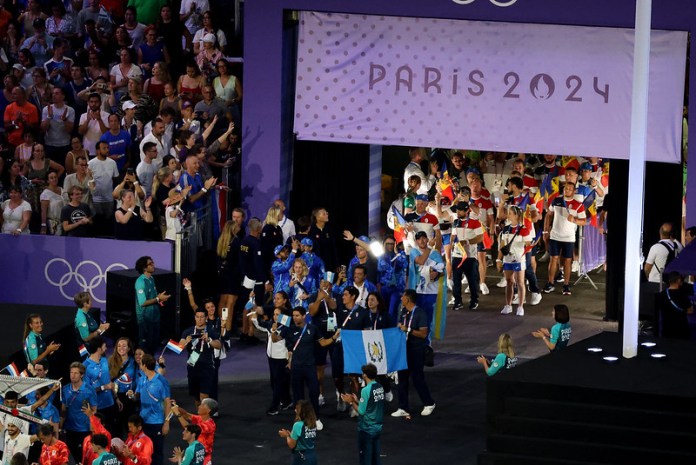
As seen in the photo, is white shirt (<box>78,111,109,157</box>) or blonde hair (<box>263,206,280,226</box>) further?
white shirt (<box>78,111,109,157</box>)

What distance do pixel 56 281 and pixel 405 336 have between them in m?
6.35

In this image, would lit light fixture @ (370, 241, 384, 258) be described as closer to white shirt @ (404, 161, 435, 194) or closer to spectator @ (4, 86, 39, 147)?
white shirt @ (404, 161, 435, 194)

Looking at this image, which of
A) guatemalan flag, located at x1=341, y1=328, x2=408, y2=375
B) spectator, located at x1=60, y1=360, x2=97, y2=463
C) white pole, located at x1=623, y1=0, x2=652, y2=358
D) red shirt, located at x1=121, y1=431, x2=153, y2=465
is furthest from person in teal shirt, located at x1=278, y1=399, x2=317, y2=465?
white pole, located at x1=623, y1=0, x2=652, y2=358

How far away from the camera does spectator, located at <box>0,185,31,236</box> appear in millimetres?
22906

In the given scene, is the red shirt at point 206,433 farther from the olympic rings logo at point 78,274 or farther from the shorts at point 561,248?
the shorts at point 561,248

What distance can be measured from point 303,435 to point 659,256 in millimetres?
7425

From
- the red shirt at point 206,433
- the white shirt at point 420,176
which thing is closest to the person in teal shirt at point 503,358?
the red shirt at point 206,433

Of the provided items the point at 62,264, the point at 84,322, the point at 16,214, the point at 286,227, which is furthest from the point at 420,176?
the point at 84,322

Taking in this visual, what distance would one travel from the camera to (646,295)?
20.0 m

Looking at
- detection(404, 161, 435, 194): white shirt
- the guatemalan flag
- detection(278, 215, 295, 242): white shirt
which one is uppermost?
detection(404, 161, 435, 194): white shirt

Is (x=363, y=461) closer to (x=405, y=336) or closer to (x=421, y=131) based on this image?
(x=405, y=336)

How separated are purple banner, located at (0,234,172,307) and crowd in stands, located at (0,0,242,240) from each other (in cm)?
24

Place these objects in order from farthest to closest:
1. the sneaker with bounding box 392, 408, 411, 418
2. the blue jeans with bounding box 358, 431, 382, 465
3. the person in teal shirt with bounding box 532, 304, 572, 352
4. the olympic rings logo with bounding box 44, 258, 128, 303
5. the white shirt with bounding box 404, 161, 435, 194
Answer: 1. the white shirt with bounding box 404, 161, 435, 194
2. the olympic rings logo with bounding box 44, 258, 128, 303
3. the sneaker with bounding box 392, 408, 411, 418
4. the person in teal shirt with bounding box 532, 304, 572, 352
5. the blue jeans with bounding box 358, 431, 382, 465

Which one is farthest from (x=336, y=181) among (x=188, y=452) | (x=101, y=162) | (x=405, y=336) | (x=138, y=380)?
(x=188, y=452)
